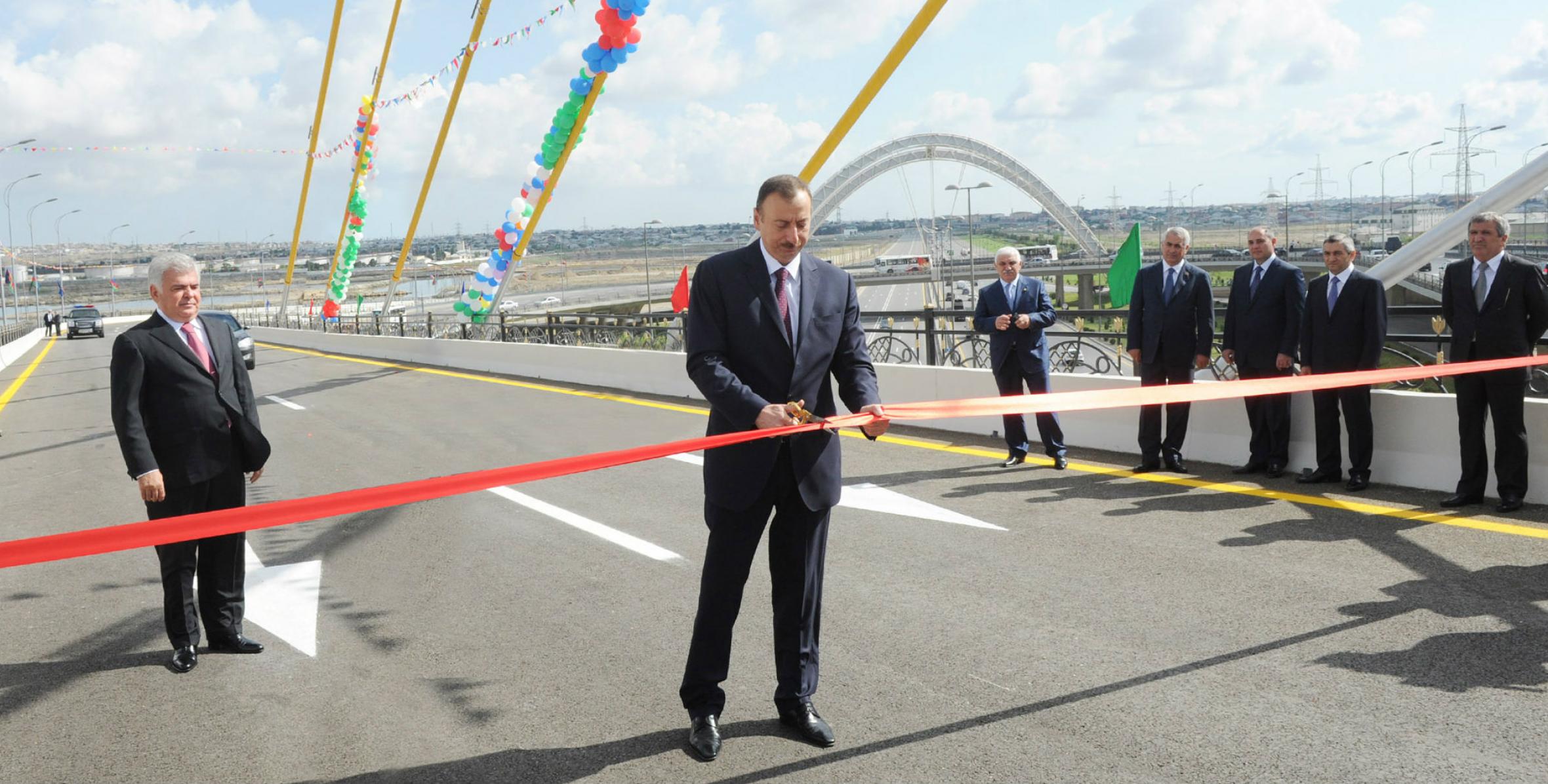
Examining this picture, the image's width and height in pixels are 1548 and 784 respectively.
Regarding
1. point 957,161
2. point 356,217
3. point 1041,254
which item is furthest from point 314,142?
point 1041,254

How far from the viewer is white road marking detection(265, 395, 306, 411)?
18.3 metres

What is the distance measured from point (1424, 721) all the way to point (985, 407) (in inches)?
78.4

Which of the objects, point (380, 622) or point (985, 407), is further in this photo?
point (380, 622)

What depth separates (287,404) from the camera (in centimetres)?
1919

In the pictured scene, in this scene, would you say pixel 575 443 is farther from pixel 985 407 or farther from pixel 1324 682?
pixel 1324 682

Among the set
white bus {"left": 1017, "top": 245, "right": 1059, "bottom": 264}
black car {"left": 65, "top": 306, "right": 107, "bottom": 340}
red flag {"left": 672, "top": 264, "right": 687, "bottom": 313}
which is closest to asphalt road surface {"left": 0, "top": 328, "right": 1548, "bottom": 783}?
red flag {"left": 672, "top": 264, "right": 687, "bottom": 313}

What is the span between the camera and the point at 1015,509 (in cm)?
795

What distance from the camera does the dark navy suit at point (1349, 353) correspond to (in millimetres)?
8094

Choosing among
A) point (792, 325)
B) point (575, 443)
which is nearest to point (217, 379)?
point (792, 325)

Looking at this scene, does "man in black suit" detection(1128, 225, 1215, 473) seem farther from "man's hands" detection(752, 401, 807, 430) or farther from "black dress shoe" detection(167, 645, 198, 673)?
"black dress shoe" detection(167, 645, 198, 673)

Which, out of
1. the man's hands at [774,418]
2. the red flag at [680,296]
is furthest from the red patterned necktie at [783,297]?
the red flag at [680,296]

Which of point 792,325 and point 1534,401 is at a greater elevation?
point 792,325

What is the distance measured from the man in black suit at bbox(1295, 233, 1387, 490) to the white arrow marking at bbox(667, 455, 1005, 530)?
8.80ft

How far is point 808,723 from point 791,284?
1575 millimetres
